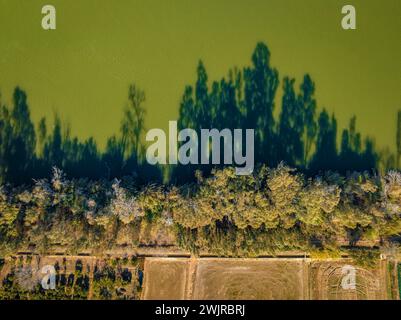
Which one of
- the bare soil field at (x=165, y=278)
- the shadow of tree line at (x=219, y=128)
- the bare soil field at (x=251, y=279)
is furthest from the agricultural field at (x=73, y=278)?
the shadow of tree line at (x=219, y=128)

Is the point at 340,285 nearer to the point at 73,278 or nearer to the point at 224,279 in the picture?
the point at 224,279

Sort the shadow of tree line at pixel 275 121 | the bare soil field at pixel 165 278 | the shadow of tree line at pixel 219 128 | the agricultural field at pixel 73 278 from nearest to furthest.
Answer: the agricultural field at pixel 73 278 < the bare soil field at pixel 165 278 < the shadow of tree line at pixel 219 128 < the shadow of tree line at pixel 275 121

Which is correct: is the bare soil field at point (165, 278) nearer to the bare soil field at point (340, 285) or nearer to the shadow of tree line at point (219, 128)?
the shadow of tree line at point (219, 128)

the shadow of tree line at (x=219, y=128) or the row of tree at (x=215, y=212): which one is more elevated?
the shadow of tree line at (x=219, y=128)

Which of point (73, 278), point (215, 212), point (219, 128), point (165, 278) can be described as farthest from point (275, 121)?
point (73, 278)

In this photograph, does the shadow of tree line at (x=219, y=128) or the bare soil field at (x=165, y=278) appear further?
the shadow of tree line at (x=219, y=128)


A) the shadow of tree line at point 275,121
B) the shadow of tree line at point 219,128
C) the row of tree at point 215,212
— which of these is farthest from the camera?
the shadow of tree line at point 275,121
